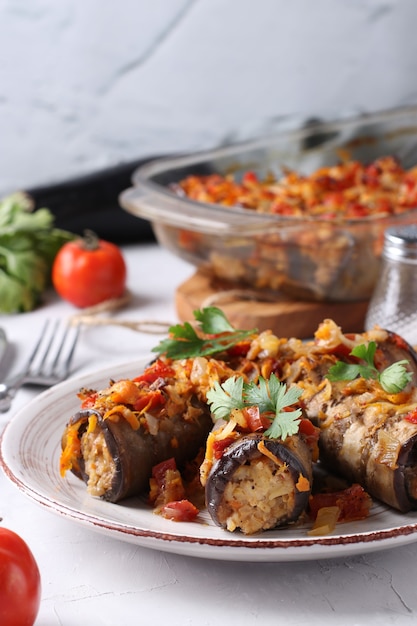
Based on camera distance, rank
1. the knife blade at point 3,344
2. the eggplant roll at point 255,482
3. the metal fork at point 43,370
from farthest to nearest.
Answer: the knife blade at point 3,344, the metal fork at point 43,370, the eggplant roll at point 255,482

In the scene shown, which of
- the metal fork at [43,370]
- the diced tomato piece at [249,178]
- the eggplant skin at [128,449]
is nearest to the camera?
the eggplant skin at [128,449]

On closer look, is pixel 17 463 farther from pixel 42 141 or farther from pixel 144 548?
pixel 42 141

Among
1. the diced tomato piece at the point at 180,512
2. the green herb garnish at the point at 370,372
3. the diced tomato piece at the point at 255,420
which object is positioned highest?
the diced tomato piece at the point at 255,420

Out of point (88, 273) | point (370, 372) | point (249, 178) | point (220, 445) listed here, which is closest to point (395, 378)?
point (370, 372)

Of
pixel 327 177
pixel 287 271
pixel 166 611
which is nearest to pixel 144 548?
pixel 166 611

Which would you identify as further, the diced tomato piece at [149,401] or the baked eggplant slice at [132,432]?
the diced tomato piece at [149,401]

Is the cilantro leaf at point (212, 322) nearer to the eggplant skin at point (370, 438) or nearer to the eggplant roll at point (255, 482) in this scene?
the eggplant skin at point (370, 438)

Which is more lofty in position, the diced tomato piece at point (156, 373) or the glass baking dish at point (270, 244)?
the diced tomato piece at point (156, 373)

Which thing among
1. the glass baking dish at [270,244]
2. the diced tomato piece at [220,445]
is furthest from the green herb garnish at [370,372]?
the glass baking dish at [270,244]
